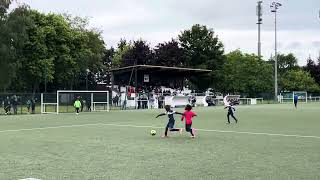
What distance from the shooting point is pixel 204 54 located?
86.0m

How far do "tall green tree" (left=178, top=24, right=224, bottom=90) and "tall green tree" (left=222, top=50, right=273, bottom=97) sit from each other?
5.42ft

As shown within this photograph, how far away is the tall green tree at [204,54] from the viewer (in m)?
85.1

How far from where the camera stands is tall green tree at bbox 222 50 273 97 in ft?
277

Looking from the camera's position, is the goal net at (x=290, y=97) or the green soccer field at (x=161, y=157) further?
the goal net at (x=290, y=97)

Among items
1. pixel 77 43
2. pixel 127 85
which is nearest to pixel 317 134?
pixel 127 85

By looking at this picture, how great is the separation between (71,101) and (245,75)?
42.7 meters

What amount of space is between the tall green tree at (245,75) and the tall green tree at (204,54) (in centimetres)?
165

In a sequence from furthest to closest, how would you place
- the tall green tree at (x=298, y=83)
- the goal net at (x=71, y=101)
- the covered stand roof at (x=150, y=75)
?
the tall green tree at (x=298, y=83)
the covered stand roof at (x=150, y=75)
the goal net at (x=71, y=101)

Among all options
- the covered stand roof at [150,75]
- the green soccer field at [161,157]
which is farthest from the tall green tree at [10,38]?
the green soccer field at [161,157]

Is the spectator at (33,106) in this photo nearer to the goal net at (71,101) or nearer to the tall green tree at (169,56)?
the goal net at (71,101)

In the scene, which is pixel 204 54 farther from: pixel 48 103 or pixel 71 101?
pixel 48 103

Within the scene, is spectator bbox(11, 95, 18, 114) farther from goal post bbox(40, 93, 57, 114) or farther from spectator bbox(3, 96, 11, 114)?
goal post bbox(40, 93, 57, 114)

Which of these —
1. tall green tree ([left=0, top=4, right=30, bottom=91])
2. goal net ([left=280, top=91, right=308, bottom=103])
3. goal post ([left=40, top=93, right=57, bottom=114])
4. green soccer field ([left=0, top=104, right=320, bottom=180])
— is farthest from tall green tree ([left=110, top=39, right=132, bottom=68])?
green soccer field ([left=0, top=104, right=320, bottom=180])

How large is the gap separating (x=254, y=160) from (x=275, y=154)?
154 centimetres
